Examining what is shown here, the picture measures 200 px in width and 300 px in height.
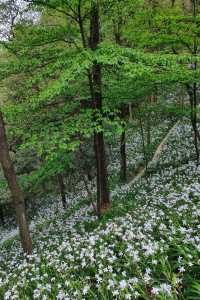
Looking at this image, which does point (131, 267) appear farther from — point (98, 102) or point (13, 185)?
point (98, 102)

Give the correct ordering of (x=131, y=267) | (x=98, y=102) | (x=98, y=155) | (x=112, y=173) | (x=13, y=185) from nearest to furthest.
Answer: (x=131, y=267)
(x=13, y=185)
(x=98, y=102)
(x=98, y=155)
(x=112, y=173)

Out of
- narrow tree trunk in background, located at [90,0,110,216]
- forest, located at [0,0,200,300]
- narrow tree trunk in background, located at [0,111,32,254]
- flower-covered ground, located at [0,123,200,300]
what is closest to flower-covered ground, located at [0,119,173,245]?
forest, located at [0,0,200,300]

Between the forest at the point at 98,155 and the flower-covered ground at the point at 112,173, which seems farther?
the flower-covered ground at the point at 112,173

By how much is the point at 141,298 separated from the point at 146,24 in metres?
10.9

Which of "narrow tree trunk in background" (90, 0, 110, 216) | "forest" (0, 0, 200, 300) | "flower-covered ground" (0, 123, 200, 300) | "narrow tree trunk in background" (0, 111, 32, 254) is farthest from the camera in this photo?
"narrow tree trunk in background" (90, 0, 110, 216)

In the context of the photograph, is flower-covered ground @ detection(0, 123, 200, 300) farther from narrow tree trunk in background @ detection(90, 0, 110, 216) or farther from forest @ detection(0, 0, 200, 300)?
narrow tree trunk in background @ detection(90, 0, 110, 216)

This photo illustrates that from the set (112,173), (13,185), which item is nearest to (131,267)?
(13,185)

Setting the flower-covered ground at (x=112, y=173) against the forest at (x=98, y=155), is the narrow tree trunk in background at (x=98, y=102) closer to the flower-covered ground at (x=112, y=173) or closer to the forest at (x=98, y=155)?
the forest at (x=98, y=155)

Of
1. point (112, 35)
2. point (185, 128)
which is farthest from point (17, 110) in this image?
point (185, 128)

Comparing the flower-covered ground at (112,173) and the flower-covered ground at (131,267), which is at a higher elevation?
the flower-covered ground at (131,267)

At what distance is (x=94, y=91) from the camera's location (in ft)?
34.5

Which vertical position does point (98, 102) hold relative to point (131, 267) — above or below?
above

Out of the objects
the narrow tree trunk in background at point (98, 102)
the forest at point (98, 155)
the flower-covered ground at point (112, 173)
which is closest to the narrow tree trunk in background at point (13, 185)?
the forest at point (98, 155)

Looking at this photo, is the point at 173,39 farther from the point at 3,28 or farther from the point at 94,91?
the point at 3,28
